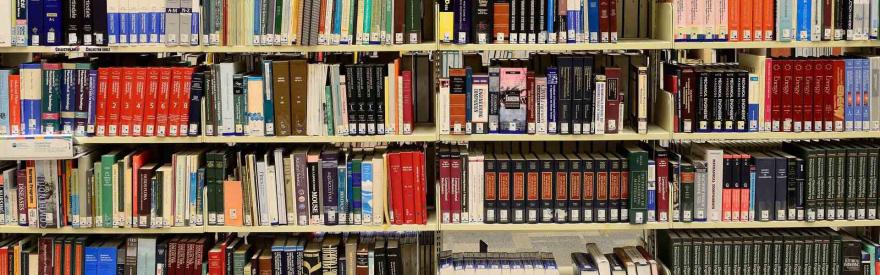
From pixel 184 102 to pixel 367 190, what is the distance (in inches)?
29.5

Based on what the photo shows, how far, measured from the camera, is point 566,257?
470 centimetres

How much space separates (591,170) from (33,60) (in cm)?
226

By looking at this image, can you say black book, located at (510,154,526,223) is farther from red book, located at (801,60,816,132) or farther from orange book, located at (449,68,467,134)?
red book, located at (801,60,816,132)

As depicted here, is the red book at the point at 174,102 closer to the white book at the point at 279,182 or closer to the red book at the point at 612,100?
the white book at the point at 279,182

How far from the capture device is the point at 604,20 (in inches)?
130

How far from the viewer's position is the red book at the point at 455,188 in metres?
3.39

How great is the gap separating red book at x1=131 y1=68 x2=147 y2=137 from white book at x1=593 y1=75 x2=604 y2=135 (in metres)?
1.66

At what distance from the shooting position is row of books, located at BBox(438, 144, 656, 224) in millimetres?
3396

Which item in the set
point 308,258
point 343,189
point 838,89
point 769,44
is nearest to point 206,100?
point 343,189

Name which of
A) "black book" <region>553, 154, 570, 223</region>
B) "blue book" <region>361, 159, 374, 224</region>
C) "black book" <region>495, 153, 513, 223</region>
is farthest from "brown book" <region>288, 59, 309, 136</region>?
"black book" <region>553, 154, 570, 223</region>

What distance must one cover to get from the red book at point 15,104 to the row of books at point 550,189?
157 cm

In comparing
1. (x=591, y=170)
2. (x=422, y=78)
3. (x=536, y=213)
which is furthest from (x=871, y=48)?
(x=422, y=78)

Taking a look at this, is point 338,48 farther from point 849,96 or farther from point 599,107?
point 849,96

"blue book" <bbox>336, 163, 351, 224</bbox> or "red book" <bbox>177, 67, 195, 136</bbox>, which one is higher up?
"red book" <bbox>177, 67, 195, 136</bbox>
